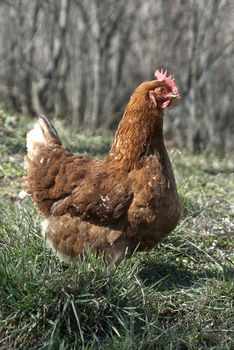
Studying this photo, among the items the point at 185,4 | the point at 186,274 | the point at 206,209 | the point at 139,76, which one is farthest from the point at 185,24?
the point at 186,274

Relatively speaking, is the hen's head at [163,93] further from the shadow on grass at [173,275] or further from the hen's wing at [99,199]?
the shadow on grass at [173,275]

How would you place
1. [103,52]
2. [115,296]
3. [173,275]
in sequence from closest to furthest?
[115,296], [173,275], [103,52]

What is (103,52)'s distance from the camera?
14.3 m

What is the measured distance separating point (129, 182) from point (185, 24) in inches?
411

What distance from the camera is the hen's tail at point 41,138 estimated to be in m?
5.30

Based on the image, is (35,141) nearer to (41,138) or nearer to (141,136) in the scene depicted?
(41,138)

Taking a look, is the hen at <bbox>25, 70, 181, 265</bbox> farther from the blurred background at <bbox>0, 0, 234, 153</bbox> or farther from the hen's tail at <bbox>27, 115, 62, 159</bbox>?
the blurred background at <bbox>0, 0, 234, 153</bbox>

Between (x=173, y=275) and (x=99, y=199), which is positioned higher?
(x=99, y=199)

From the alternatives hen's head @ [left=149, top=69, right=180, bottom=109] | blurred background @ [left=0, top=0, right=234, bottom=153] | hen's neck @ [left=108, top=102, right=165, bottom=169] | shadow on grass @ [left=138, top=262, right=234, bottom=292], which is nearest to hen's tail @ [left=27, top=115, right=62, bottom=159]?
hen's neck @ [left=108, top=102, right=165, bottom=169]

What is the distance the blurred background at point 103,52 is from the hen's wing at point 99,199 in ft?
28.0

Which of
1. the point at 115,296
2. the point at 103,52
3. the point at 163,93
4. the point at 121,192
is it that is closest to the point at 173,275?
the point at 121,192

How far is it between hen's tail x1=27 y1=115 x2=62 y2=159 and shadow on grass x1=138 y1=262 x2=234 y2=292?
116 centimetres

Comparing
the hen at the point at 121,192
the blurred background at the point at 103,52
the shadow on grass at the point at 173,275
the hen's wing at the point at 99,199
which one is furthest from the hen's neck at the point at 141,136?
the blurred background at the point at 103,52

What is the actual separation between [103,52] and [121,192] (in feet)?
32.3
